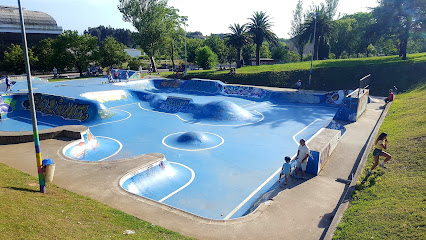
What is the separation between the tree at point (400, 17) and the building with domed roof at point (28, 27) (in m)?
62.0

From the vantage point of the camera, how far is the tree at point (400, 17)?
34781mm

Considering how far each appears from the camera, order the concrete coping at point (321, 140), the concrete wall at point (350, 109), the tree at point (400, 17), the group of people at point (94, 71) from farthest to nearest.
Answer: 1. the group of people at point (94, 71)
2. the tree at point (400, 17)
3. the concrete wall at point (350, 109)
4. the concrete coping at point (321, 140)

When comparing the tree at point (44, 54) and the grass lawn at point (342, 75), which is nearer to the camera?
the grass lawn at point (342, 75)

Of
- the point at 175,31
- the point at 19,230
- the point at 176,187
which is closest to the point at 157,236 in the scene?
the point at 19,230

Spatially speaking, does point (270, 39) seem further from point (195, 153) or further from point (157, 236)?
point (157, 236)

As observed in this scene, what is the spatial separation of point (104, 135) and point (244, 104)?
17.0 m

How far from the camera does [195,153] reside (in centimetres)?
1820

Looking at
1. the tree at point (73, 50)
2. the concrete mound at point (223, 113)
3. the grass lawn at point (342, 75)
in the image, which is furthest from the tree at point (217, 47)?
the concrete mound at point (223, 113)

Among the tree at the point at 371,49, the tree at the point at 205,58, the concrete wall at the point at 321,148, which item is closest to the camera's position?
the concrete wall at the point at 321,148

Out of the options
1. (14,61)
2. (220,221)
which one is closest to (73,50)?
(14,61)

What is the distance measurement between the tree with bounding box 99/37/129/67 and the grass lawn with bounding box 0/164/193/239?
154 feet

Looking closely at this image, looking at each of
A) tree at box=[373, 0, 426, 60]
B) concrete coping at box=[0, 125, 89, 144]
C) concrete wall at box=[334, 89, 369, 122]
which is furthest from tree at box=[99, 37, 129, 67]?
concrete wall at box=[334, 89, 369, 122]

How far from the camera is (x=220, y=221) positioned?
950 centimetres

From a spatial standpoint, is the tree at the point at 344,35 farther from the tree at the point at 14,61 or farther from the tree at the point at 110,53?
the tree at the point at 14,61
